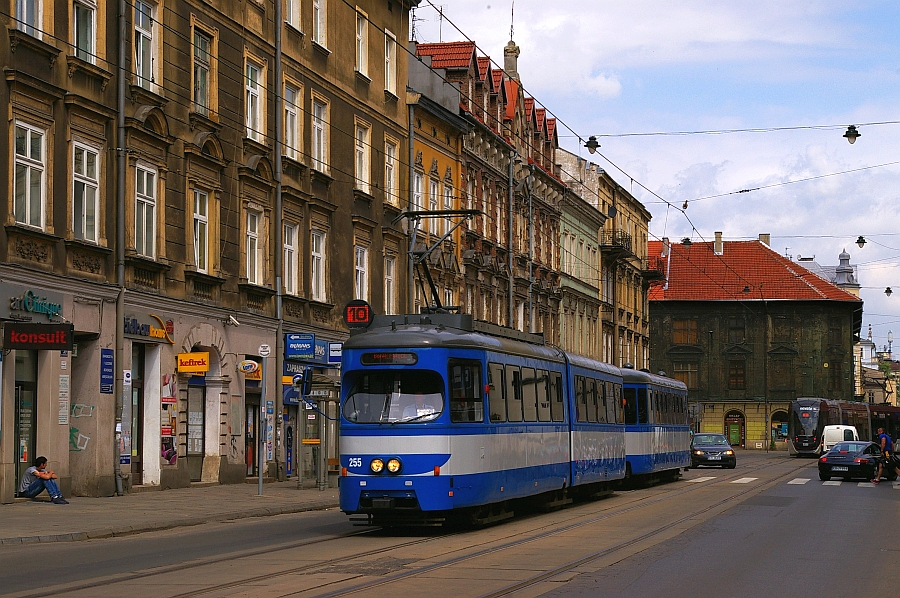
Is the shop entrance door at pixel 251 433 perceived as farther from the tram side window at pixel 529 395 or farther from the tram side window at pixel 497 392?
the tram side window at pixel 497 392

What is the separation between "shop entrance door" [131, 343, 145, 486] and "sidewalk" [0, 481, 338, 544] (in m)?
0.67

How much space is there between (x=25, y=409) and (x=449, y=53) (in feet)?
96.1

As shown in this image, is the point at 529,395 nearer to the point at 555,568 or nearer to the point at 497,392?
the point at 497,392

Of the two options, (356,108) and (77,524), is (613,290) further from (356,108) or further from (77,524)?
(77,524)

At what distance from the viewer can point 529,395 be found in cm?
2277

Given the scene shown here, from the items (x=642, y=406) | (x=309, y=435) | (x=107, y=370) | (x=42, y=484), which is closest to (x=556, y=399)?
(x=107, y=370)

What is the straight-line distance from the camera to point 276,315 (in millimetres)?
34000

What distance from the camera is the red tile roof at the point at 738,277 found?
99.6 meters

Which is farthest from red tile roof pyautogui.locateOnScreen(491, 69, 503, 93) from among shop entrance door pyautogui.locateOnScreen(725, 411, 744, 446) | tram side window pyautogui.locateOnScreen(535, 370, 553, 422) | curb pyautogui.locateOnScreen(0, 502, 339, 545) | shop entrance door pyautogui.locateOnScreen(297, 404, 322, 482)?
shop entrance door pyautogui.locateOnScreen(725, 411, 744, 446)

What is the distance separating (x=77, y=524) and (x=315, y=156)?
18.7 meters

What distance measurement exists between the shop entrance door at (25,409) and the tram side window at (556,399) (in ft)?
30.3

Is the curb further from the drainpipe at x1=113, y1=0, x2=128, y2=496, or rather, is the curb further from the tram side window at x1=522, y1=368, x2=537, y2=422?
the tram side window at x1=522, y1=368, x2=537, y2=422

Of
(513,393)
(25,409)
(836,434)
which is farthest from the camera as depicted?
(836,434)

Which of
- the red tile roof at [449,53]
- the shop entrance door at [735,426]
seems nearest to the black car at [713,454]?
the red tile roof at [449,53]
